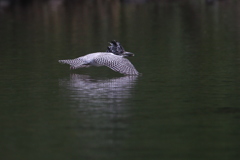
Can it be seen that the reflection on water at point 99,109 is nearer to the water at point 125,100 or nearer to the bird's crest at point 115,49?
the water at point 125,100

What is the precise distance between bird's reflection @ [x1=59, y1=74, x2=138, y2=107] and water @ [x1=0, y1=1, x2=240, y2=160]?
0.07 ft

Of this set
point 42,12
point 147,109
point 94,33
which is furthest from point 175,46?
point 42,12

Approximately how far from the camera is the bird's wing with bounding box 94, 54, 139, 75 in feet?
63.9

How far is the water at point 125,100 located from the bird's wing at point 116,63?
249 millimetres

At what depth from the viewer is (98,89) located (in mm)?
17469

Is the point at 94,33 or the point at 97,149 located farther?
the point at 94,33

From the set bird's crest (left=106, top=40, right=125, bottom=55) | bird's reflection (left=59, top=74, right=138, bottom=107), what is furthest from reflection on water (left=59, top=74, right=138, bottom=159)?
bird's crest (left=106, top=40, right=125, bottom=55)

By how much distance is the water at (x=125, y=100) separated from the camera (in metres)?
11.7

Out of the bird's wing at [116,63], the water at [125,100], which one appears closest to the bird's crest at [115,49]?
the water at [125,100]

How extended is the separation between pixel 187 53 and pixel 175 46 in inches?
103

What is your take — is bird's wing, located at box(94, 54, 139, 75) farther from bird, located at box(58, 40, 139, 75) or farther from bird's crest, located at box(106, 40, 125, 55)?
bird's crest, located at box(106, 40, 125, 55)

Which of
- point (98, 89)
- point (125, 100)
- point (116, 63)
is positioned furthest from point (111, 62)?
point (125, 100)

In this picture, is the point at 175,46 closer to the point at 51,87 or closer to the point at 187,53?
the point at 187,53

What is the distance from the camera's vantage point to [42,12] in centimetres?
5419
